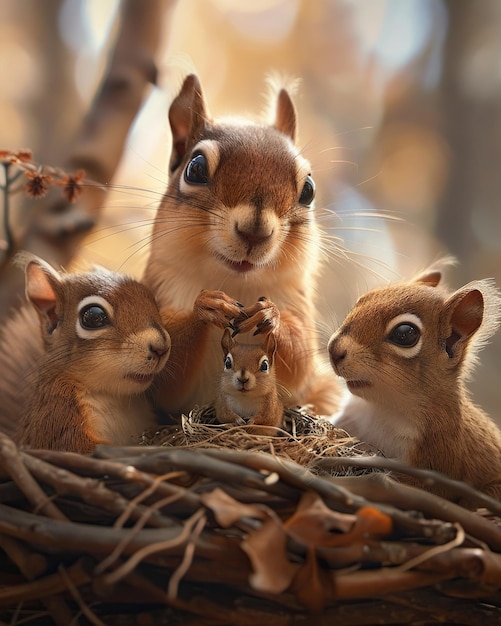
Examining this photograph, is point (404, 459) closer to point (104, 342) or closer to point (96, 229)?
point (104, 342)

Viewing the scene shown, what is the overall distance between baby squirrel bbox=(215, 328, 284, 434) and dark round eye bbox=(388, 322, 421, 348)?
0.30 m

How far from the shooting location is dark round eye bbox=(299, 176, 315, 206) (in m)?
1.86

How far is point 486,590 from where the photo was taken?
1.14m

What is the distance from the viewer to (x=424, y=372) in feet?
5.07

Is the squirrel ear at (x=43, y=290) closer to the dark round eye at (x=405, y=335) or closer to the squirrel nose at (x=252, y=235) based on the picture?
the squirrel nose at (x=252, y=235)

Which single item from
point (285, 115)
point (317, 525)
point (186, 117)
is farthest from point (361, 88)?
point (317, 525)

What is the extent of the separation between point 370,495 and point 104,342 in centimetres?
75

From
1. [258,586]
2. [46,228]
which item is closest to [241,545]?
[258,586]

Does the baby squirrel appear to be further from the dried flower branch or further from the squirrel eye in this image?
the dried flower branch

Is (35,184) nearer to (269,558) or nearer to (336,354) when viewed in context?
(336,354)

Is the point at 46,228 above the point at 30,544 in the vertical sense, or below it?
above

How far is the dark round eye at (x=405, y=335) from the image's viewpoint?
1.55 meters

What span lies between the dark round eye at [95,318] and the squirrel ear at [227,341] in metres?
0.28

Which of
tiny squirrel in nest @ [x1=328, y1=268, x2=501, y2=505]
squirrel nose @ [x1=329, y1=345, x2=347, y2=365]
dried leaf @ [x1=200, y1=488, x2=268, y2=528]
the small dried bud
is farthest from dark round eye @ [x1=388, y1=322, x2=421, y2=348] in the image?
the small dried bud
